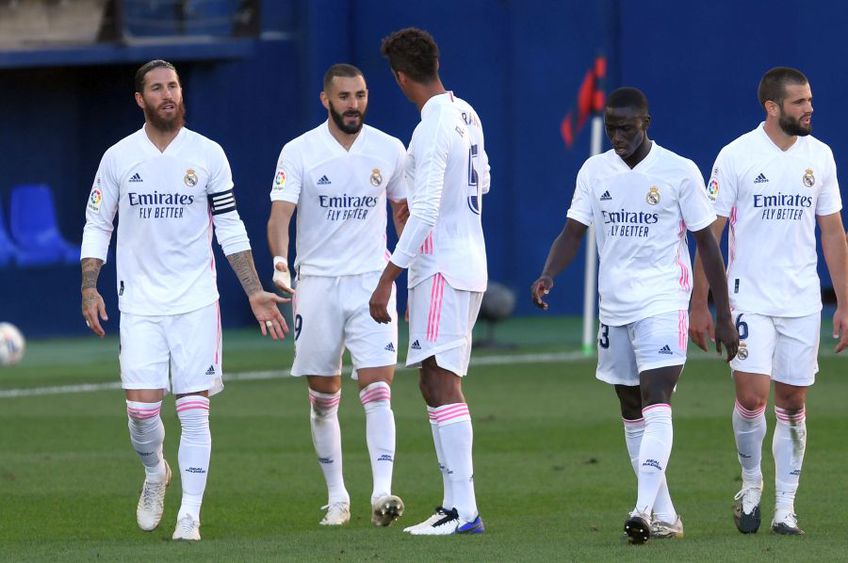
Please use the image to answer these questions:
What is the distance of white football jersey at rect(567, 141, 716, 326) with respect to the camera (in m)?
7.66

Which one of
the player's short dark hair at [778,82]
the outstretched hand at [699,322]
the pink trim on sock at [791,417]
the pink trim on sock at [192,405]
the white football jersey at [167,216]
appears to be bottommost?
the pink trim on sock at [791,417]

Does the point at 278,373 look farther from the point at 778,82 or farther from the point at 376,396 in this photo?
the point at 778,82

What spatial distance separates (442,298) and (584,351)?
1121 centimetres

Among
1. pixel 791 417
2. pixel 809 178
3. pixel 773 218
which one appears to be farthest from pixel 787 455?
pixel 809 178

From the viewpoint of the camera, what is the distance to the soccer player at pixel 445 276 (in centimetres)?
794

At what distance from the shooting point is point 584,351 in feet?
62.5

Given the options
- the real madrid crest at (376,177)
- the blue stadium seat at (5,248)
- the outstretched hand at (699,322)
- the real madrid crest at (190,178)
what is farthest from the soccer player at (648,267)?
the blue stadium seat at (5,248)

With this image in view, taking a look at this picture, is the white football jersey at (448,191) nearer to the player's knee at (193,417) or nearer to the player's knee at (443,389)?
the player's knee at (443,389)

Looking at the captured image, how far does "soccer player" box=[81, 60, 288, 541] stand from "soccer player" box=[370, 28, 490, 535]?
0.70m

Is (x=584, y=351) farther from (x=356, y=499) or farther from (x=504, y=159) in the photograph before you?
(x=356, y=499)

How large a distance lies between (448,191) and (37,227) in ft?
50.1

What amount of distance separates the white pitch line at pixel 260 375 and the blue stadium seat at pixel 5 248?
5625mm

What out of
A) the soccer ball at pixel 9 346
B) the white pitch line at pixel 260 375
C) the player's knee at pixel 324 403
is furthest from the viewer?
the soccer ball at pixel 9 346

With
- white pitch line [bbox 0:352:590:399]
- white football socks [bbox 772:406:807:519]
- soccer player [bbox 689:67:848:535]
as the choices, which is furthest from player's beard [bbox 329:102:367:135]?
white pitch line [bbox 0:352:590:399]
